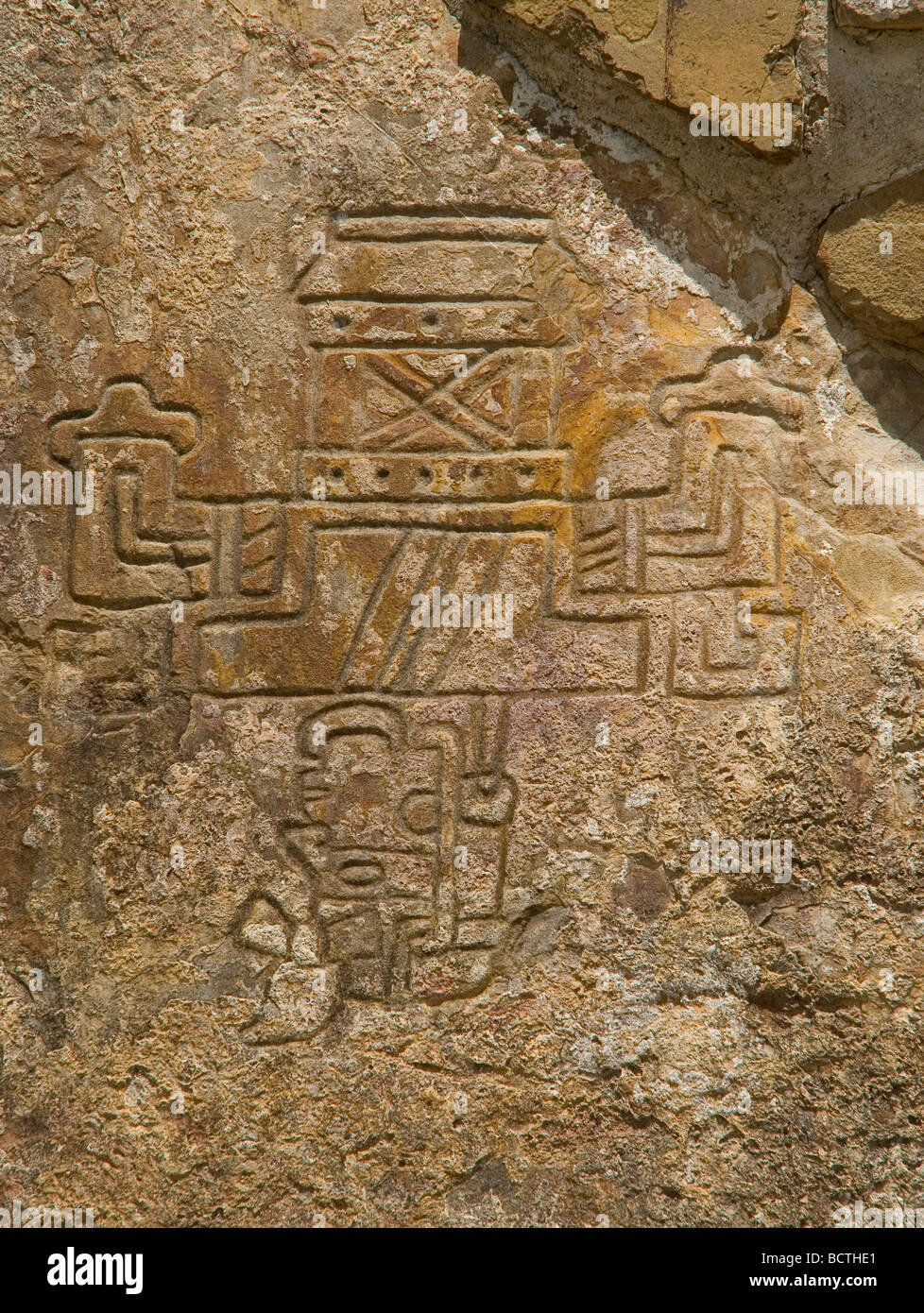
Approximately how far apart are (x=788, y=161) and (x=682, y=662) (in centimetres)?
116

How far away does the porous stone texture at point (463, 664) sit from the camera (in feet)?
8.67

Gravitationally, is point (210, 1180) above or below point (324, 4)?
below

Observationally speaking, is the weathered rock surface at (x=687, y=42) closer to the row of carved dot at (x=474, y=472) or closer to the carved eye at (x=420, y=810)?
the row of carved dot at (x=474, y=472)

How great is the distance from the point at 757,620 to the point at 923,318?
768mm

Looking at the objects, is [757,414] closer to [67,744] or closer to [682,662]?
[682,662]

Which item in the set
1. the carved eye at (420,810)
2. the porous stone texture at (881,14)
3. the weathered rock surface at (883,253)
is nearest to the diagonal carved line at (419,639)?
the carved eye at (420,810)

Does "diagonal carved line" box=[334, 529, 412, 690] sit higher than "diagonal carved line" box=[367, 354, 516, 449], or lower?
lower

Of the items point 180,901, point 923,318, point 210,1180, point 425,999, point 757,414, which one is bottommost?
point 210,1180

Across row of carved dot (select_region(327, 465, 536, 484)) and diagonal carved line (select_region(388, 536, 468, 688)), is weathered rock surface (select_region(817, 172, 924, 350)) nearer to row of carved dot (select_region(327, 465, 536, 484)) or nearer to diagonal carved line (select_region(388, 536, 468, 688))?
row of carved dot (select_region(327, 465, 536, 484))

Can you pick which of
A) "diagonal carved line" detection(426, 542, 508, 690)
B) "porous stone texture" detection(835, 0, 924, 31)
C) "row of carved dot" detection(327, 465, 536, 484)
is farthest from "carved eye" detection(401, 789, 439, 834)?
"porous stone texture" detection(835, 0, 924, 31)

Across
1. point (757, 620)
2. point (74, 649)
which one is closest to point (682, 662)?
point (757, 620)

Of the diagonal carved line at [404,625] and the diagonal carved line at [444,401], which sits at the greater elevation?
the diagonal carved line at [444,401]

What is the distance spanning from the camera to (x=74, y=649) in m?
2.68

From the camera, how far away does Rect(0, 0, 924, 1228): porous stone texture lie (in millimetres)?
2643
